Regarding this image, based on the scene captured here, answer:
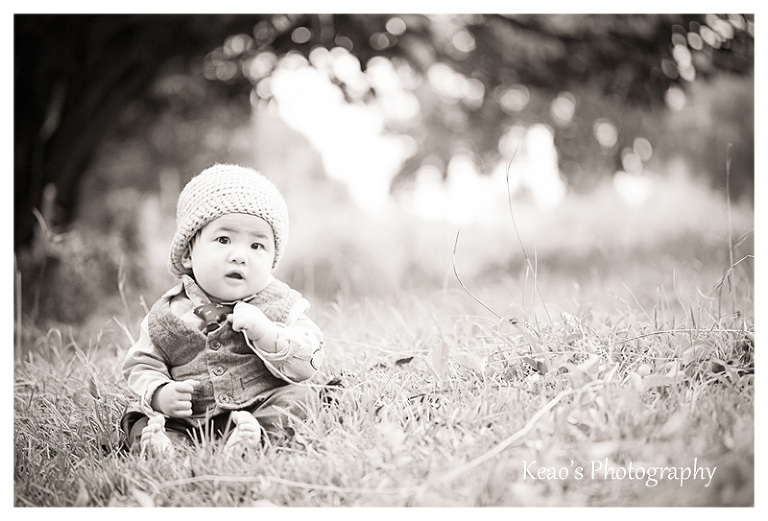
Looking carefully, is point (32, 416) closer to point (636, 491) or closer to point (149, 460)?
point (149, 460)

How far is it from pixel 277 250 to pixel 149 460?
0.66m

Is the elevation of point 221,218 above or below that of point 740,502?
above

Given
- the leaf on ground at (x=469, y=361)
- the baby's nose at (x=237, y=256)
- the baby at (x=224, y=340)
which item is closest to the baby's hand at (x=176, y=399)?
the baby at (x=224, y=340)

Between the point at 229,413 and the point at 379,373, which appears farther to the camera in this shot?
the point at 379,373

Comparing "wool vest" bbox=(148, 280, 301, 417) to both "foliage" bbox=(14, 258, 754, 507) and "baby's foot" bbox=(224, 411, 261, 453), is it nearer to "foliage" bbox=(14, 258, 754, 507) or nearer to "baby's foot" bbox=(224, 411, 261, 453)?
"baby's foot" bbox=(224, 411, 261, 453)

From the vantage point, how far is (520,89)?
5828 mm

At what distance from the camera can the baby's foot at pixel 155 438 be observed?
5.82 feet

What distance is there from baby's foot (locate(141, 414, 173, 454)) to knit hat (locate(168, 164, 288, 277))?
17.5 inches

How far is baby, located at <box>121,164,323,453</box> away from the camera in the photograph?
1825 mm

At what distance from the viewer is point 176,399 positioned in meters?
1.80

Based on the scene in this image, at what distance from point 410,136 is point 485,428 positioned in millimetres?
5684

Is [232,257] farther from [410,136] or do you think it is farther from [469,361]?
[410,136]
